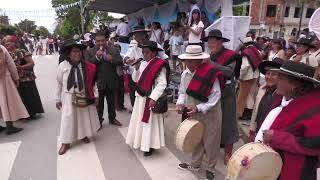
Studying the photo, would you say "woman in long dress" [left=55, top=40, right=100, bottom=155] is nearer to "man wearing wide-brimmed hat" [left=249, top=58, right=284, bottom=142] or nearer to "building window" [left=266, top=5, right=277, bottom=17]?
"man wearing wide-brimmed hat" [left=249, top=58, right=284, bottom=142]

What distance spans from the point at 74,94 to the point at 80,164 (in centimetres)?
113

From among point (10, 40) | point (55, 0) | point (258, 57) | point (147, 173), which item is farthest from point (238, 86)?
point (55, 0)

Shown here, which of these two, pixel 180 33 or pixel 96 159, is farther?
pixel 180 33

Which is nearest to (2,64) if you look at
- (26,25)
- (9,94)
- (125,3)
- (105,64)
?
(9,94)

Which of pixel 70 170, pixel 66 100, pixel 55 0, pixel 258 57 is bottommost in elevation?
pixel 70 170

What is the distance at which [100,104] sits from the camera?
20.9ft

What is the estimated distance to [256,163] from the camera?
2504 mm

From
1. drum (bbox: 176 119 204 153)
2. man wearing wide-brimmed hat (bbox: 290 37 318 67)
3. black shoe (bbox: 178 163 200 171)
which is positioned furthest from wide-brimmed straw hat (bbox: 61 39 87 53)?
man wearing wide-brimmed hat (bbox: 290 37 318 67)

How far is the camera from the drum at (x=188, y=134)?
371 cm

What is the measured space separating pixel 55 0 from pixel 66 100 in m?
51.3

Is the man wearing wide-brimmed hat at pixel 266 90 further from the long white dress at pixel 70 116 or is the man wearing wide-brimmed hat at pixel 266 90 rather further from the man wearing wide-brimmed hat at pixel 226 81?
the long white dress at pixel 70 116

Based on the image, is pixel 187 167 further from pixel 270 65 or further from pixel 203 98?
pixel 270 65

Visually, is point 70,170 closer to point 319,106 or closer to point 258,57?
point 319,106

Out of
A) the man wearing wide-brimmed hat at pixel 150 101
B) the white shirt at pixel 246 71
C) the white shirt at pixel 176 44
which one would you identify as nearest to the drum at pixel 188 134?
the man wearing wide-brimmed hat at pixel 150 101
